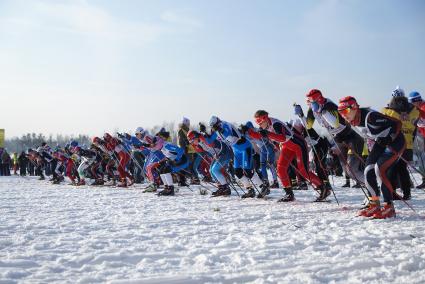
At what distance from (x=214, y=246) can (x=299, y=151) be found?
4.87 m

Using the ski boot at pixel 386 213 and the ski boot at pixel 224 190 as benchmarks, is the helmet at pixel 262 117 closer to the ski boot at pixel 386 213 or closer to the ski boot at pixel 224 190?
the ski boot at pixel 224 190

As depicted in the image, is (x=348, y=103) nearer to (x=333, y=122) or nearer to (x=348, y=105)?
(x=348, y=105)

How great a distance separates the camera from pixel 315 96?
26.0 feet

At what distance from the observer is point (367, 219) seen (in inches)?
251

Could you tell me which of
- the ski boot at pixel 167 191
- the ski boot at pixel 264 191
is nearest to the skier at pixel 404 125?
the ski boot at pixel 264 191

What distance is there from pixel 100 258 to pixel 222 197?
257 inches

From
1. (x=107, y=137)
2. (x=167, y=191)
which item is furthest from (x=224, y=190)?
(x=107, y=137)

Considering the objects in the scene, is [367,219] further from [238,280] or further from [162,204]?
[162,204]

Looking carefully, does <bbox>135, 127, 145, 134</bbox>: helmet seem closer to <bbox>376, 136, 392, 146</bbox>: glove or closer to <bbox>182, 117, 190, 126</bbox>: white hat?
<bbox>182, 117, 190, 126</bbox>: white hat

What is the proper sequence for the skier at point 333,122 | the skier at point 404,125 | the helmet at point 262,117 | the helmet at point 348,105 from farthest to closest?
the helmet at point 262,117, the skier at point 404,125, the skier at point 333,122, the helmet at point 348,105

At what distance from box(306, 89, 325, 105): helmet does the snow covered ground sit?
2031mm

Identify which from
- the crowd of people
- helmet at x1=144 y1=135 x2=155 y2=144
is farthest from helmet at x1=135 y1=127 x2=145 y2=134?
helmet at x1=144 y1=135 x2=155 y2=144

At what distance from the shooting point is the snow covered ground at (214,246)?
12.5 ft

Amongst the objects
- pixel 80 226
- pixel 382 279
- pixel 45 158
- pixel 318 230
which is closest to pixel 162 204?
pixel 80 226
